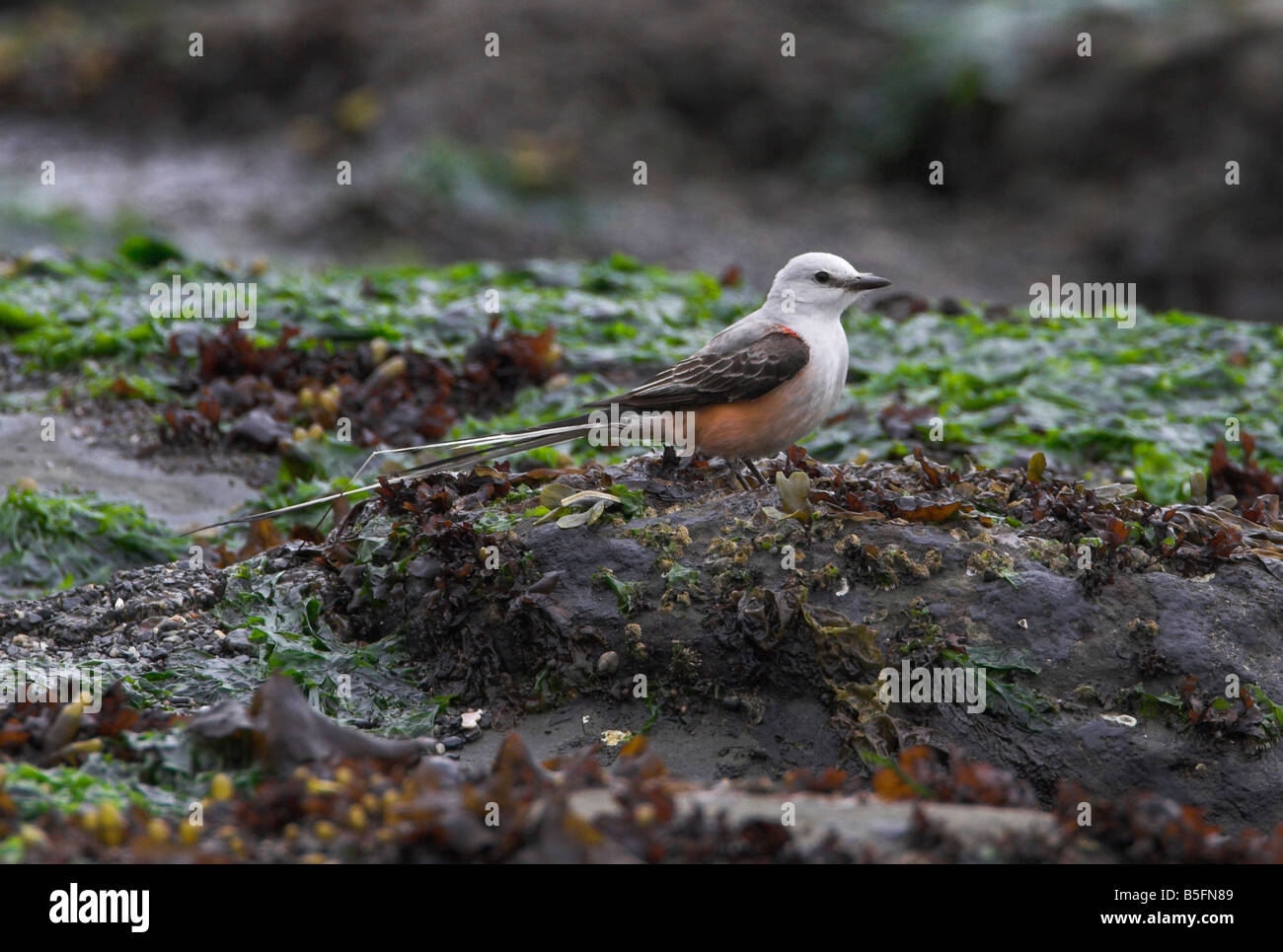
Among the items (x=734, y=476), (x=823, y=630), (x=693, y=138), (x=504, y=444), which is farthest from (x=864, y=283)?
(x=693, y=138)

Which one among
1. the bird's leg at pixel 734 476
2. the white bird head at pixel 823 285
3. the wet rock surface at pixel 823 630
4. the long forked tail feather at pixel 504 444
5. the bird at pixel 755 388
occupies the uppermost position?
the white bird head at pixel 823 285

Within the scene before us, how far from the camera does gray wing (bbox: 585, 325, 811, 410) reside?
606 cm

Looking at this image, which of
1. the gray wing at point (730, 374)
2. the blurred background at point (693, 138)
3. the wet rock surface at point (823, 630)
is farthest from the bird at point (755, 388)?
the blurred background at point (693, 138)

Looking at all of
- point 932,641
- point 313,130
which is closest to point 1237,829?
point 932,641

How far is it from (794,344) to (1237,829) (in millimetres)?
2764

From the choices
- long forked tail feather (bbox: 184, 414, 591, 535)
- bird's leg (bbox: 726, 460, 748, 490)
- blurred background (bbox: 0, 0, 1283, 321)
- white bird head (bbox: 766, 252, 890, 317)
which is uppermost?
blurred background (bbox: 0, 0, 1283, 321)

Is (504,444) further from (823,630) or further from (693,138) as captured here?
(693,138)

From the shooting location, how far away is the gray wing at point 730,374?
6059 mm

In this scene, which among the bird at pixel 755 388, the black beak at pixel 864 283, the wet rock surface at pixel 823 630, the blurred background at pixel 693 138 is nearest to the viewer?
the wet rock surface at pixel 823 630

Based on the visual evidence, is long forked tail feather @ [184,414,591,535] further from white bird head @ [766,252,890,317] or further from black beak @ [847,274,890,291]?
black beak @ [847,274,890,291]

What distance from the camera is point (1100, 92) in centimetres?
1828

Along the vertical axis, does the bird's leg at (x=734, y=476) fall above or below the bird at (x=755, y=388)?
below

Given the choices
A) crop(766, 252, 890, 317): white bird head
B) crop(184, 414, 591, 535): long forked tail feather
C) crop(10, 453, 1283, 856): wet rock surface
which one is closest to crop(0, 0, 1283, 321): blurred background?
crop(766, 252, 890, 317): white bird head

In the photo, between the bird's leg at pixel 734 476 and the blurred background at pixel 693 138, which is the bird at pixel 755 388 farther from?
the blurred background at pixel 693 138
